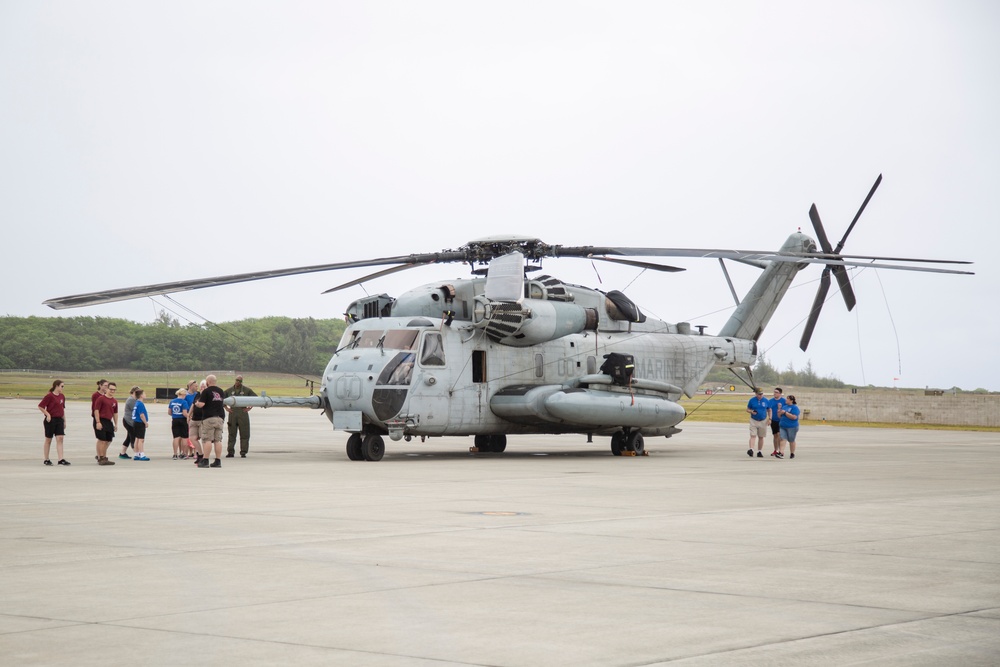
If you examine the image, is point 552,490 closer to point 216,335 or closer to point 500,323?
point 500,323

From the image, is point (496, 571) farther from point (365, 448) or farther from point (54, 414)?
point (54, 414)

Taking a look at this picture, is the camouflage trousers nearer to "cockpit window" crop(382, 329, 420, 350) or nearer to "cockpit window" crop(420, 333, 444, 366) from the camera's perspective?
"cockpit window" crop(382, 329, 420, 350)

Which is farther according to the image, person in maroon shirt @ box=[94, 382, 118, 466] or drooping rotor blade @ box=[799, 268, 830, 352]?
drooping rotor blade @ box=[799, 268, 830, 352]

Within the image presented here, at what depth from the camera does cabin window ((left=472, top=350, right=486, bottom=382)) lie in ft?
80.0

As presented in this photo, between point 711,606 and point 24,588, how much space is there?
4.62 meters

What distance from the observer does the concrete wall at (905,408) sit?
5541 cm

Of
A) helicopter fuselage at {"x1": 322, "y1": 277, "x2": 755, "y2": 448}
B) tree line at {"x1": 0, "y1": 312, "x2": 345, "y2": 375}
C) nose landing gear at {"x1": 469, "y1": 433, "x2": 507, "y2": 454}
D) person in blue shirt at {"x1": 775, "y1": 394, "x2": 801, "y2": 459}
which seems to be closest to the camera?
helicopter fuselage at {"x1": 322, "y1": 277, "x2": 755, "y2": 448}

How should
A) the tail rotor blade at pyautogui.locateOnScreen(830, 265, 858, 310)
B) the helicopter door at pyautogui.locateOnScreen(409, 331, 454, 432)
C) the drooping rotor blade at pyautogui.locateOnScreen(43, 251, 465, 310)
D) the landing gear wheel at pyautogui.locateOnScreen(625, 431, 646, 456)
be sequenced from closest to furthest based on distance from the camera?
the drooping rotor blade at pyautogui.locateOnScreen(43, 251, 465, 310) < the helicopter door at pyautogui.locateOnScreen(409, 331, 454, 432) < the landing gear wheel at pyautogui.locateOnScreen(625, 431, 646, 456) < the tail rotor blade at pyautogui.locateOnScreen(830, 265, 858, 310)

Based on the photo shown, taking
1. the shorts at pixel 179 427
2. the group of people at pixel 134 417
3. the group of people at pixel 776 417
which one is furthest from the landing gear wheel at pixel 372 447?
the group of people at pixel 776 417

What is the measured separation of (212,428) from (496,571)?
13496mm

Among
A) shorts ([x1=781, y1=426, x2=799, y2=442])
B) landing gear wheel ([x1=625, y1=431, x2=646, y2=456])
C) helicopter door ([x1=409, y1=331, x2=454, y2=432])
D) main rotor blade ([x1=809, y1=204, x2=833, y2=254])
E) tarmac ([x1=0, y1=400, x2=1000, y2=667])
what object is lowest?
tarmac ([x1=0, y1=400, x2=1000, y2=667])

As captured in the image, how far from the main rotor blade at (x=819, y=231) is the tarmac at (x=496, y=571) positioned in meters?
11.5

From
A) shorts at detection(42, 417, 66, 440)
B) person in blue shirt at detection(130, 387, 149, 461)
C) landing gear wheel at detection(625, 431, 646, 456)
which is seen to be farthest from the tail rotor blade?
shorts at detection(42, 417, 66, 440)

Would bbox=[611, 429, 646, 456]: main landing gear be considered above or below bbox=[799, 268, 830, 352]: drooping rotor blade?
below
